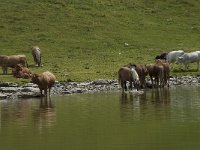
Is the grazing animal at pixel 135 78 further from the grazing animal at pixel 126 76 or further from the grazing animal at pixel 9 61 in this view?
the grazing animal at pixel 9 61

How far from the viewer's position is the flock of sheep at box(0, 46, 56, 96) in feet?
128

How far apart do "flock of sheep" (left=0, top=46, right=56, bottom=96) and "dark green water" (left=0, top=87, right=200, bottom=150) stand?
1.27m

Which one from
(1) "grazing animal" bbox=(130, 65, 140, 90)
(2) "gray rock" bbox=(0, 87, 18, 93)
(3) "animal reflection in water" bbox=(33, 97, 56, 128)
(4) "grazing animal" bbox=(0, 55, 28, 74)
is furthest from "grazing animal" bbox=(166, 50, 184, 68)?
(3) "animal reflection in water" bbox=(33, 97, 56, 128)

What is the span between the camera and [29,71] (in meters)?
44.3

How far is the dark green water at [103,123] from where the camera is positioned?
2241cm

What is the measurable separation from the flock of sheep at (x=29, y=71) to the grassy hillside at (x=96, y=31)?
1.15 m

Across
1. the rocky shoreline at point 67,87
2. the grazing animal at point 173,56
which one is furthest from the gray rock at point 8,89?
the grazing animal at point 173,56

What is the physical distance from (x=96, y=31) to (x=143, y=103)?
34.7 metres

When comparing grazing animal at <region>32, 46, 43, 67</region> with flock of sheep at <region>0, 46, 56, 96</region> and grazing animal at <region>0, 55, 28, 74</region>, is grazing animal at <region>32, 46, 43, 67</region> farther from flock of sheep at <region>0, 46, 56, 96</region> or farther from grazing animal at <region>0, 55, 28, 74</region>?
grazing animal at <region>0, 55, 28, 74</region>

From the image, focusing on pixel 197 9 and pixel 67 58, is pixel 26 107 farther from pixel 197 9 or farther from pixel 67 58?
pixel 197 9

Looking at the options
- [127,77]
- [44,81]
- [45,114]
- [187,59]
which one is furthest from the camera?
[187,59]

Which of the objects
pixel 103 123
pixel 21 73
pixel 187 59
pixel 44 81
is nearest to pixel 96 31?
pixel 187 59

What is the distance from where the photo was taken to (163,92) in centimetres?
4059

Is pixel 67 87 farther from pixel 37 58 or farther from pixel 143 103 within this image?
pixel 37 58
